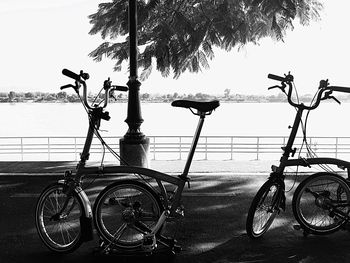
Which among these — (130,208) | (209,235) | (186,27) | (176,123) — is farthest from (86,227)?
(176,123)

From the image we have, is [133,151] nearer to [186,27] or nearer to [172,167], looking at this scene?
[172,167]

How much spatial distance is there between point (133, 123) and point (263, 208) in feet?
16.3

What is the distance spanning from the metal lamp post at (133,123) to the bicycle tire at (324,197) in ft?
15.3

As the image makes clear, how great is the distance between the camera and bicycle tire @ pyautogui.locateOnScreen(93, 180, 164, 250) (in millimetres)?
4285

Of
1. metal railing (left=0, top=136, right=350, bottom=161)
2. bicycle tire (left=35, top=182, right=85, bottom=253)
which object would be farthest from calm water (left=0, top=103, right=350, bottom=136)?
bicycle tire (left=35, top=182, right=85, bottom=253)

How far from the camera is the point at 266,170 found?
32.2 feet

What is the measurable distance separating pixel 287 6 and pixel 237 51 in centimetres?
337

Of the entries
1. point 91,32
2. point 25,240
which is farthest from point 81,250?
point 91,32

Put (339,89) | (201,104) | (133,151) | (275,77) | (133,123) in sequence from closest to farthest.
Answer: (201,104), (339,89), (275,77), (133,151), (133,123)

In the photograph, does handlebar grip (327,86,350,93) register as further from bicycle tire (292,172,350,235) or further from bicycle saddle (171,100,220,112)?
bicycle saddle (171,100,220,112)

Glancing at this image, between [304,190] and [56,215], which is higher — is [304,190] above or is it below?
above

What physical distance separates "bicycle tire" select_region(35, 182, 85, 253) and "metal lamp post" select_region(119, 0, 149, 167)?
4234mm

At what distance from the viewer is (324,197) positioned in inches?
194

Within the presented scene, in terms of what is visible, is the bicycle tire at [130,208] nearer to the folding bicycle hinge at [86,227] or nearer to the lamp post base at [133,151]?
the folding bicycle hinge at [86,227]
